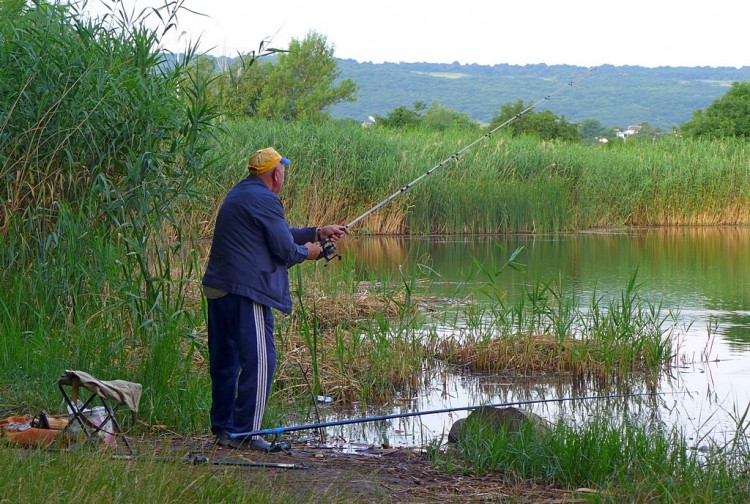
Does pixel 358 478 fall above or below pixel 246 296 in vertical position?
below

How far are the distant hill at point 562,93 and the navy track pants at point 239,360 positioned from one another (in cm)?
12649

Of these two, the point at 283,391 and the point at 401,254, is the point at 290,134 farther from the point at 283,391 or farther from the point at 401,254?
the point at 283,391

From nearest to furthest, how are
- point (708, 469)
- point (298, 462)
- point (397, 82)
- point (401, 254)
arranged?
point (708, 469) < point (298, 462) < point (401, 254) < point (397, 82)

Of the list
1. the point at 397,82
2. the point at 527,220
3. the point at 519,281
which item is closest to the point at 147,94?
the point at 519,281

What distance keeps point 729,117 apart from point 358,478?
118ft

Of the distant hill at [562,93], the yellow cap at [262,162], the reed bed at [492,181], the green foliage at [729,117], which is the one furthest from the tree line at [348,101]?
the distant hill at [562,93]

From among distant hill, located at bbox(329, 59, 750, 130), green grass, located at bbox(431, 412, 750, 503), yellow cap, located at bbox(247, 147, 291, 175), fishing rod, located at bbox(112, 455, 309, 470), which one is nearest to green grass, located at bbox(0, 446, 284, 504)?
fishing rod, located at bbox(112, 455, 309, 470)

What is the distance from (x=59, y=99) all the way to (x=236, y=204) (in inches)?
88.4

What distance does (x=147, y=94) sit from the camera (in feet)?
23.6

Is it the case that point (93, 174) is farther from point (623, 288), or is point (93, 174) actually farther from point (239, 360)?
point (623, 288)

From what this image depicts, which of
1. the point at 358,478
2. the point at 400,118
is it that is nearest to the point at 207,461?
the point at 358,478

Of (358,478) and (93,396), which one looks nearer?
(93,396)

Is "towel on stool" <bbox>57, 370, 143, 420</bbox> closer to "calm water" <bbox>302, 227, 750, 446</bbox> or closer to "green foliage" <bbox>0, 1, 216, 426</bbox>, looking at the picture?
"green foliage" <bbox>0, 1, 216, 426</bbox>

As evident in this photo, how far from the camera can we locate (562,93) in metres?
161
